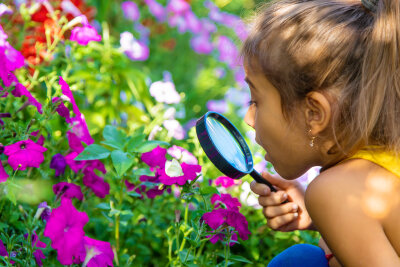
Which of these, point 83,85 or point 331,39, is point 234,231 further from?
point 83,85

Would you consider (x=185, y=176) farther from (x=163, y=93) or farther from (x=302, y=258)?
(x=163, y=93)

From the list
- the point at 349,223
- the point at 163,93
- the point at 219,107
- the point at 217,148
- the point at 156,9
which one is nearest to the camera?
the point at 349,223

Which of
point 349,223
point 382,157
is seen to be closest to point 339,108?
point 382,157

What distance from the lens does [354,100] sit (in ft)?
4.58

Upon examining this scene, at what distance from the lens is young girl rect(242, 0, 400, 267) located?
135cm

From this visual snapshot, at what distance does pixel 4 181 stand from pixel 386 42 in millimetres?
961

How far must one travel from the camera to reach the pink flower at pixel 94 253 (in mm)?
1368

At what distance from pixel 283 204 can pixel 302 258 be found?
A: 0.17 metres

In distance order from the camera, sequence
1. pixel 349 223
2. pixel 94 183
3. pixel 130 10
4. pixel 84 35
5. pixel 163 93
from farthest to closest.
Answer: pixel 130 10 < pixel 163 93 < pixel 84 35 < pixel 94 183 < pixel 349 223

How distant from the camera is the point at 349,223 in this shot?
1332mm

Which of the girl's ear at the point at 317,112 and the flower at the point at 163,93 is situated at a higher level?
the girl's ear at the point at 317,112

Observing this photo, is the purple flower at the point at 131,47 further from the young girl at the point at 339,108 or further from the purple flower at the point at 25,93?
the young girl at the point at 339,108

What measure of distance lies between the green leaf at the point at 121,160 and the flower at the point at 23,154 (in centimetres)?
20

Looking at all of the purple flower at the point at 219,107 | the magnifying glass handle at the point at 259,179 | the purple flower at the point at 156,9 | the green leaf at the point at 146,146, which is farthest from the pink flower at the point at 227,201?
the purple flower at the point at 156,9
